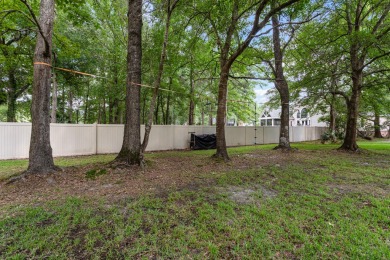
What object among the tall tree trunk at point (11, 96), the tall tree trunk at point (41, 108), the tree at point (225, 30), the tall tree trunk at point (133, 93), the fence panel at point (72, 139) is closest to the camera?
the tall tree trunk at point (41, 108)

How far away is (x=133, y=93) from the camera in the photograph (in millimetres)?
5414

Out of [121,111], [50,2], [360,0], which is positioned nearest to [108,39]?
[121,111]

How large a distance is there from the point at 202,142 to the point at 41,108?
8264mm

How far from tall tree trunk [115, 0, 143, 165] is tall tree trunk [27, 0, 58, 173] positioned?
1.62 m

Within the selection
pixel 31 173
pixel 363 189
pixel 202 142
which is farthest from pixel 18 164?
pixel 363 189

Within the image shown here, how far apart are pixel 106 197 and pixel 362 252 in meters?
3.51

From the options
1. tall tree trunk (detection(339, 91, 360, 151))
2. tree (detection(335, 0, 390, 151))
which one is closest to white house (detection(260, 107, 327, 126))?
tall tree trunk (detection(339, 91, 360, 151))

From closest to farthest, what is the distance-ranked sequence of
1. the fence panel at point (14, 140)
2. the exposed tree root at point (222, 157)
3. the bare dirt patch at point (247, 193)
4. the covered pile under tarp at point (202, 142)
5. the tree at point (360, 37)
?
the bare dirt patch at point (247, 193) < the exposed tree root at point (222, 157) < the fence panel at point (14, 140) < the tree at point (360, 37) < the covered pile under tarp at point (202, 142)

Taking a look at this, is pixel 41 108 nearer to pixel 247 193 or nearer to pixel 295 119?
pixel 247 193

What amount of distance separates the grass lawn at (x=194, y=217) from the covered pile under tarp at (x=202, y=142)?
6.76 m

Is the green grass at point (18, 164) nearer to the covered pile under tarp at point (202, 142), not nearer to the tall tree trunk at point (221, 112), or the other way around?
the tall tree trunk at point (221, 112)

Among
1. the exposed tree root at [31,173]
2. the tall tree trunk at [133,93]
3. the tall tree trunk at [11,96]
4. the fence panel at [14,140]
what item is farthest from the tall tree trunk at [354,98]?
the tall tree trunk at [11,96]

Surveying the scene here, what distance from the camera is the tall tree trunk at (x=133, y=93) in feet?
17.6

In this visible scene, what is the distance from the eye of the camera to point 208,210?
287 cm
